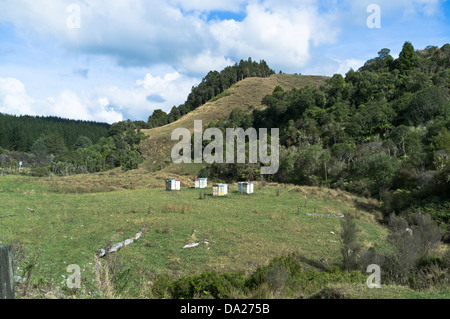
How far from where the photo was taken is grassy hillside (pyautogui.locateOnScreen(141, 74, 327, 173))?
6844 centimetres

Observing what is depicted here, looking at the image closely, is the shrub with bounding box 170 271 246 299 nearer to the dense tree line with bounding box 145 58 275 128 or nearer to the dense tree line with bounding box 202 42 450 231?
the dense tree line with bounding box 202 42 450 231

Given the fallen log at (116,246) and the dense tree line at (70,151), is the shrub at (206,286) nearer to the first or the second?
the fallen log at (116,246)

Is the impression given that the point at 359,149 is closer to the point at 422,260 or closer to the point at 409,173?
the point at 409,173

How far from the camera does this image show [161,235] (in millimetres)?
13703

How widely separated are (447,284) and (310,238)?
7.44 metres

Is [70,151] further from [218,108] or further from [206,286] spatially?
[206,286]

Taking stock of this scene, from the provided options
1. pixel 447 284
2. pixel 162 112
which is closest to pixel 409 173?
pixel 447 284

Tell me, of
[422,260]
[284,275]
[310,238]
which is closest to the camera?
[284,275]

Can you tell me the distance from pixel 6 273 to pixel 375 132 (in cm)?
4917

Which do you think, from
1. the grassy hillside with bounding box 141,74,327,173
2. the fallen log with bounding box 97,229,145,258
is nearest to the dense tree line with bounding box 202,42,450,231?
the grassy hillside with bounding box 141,74,327,173

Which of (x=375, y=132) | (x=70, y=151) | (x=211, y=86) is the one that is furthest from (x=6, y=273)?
(x=211, y=86)

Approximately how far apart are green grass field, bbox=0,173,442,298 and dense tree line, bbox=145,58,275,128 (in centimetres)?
8528

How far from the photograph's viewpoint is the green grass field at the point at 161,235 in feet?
30.0

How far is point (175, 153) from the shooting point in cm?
6600
